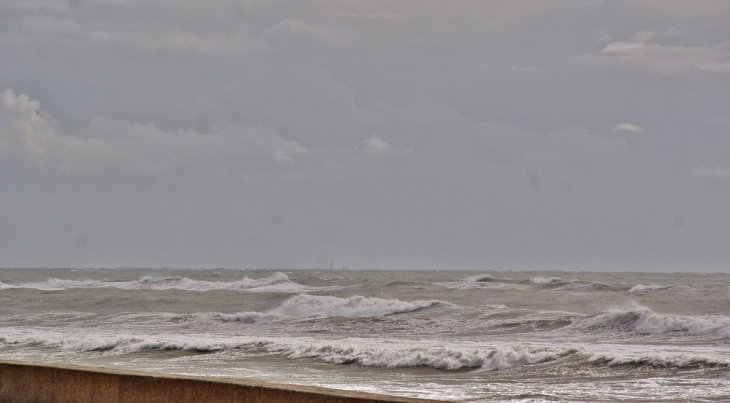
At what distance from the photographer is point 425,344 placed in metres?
14.5

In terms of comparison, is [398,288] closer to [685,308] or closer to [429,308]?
[429,308]

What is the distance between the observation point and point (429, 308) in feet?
77.0

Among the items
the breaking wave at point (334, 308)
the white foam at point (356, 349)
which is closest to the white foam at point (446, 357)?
the white foam at point (356, 349)

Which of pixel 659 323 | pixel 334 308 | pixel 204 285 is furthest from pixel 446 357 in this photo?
pixel 204 285

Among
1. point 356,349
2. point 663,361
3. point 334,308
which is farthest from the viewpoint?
point 334,308

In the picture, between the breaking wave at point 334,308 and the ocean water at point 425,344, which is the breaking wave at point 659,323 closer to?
the ocean water at point 425,344

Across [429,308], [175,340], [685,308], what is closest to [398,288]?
[429,308]

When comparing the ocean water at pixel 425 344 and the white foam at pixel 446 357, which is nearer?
the ocean water at pixel 425 344

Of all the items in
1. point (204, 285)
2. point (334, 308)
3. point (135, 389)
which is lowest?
point (334, 308)

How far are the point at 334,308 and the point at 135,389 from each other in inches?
820

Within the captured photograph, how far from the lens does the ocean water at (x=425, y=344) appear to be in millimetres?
10266

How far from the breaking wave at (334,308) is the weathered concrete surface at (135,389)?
16381 mm

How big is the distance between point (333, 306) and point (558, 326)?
10.1m

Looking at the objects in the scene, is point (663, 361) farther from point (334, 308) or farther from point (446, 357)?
point (334, 308)
